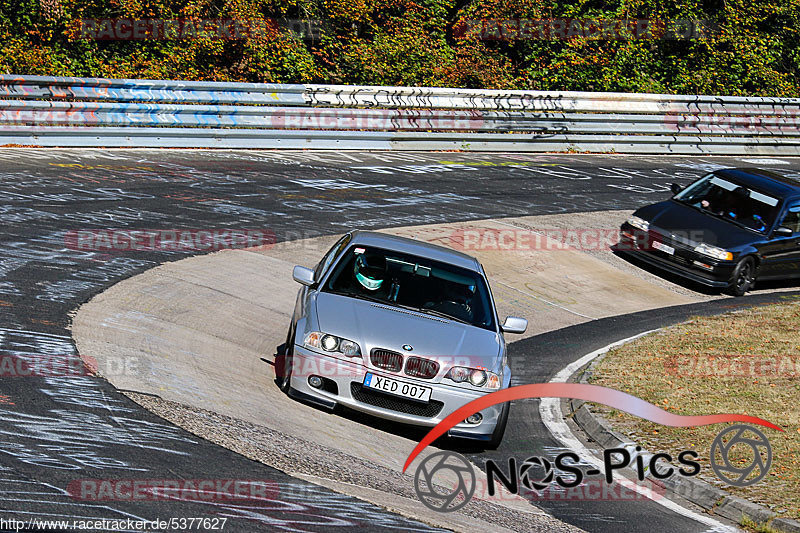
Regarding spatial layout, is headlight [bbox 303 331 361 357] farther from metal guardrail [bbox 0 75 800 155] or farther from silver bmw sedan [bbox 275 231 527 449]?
metal guardrail [bbox 0 75 800 155]

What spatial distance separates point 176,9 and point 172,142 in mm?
7088

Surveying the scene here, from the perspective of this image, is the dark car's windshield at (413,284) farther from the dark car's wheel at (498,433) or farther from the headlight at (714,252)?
the headlight at (714,252)

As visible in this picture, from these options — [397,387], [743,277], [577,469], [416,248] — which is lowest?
[743,277]

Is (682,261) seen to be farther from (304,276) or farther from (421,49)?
(421,49)

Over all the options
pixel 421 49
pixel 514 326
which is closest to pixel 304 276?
pixel 514 326

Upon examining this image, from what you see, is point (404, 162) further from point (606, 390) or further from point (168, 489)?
point (168, 489)

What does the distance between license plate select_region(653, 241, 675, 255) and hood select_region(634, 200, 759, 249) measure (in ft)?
0.69

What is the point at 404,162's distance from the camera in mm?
21219

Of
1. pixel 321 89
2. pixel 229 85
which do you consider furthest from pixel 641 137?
pixel 229 85

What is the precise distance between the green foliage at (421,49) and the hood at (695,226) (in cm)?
1102

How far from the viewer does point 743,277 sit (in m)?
16.5

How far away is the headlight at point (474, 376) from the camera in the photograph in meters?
8.55

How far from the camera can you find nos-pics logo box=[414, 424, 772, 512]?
755 cm

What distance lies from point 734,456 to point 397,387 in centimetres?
307
